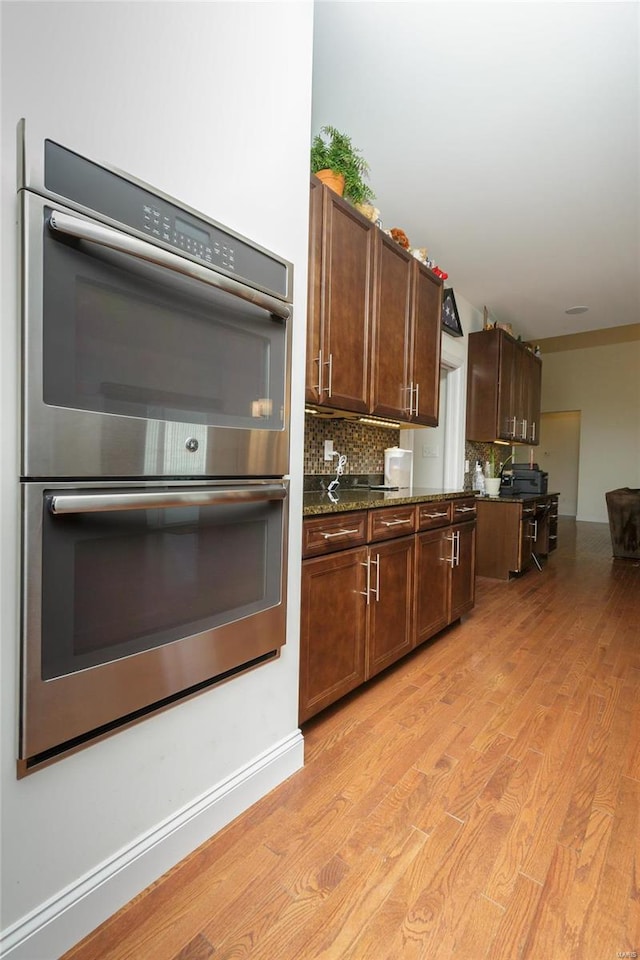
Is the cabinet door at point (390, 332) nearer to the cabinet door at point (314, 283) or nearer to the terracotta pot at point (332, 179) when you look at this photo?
the terracotta pot at point (332, 179)

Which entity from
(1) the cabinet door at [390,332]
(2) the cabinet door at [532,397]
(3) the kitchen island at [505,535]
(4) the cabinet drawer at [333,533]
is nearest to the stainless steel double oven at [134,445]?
(4) the cabinet drawer at [333,533]

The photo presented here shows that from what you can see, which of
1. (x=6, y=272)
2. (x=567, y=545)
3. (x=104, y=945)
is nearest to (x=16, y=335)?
(x=6, y=272)

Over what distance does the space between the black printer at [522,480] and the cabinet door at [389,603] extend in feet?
10.2

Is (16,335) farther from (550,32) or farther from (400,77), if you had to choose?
(550,32)

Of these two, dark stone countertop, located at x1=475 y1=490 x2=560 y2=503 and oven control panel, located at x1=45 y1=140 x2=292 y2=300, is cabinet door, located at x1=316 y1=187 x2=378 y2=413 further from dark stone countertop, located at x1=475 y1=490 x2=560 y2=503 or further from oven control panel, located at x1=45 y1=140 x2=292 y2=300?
dark stone countertop, located at x1=475 y1=490 x2=560 y2=503

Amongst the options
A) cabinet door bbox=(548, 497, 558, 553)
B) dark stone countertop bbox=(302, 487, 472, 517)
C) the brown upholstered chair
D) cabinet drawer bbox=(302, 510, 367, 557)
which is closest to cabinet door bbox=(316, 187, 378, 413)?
dark stone countertop bbox=(302, 487, 472, 517)

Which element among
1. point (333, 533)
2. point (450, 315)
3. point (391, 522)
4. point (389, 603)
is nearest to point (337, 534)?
point (333, 533)

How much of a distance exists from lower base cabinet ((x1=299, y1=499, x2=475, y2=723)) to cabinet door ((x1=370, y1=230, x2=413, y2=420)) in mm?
620

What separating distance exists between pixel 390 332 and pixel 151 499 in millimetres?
1839

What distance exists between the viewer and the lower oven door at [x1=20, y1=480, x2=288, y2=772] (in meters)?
0.92

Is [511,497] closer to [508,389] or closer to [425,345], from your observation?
[508,389]

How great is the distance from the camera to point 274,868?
1.25 metres

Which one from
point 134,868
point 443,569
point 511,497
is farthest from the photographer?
point 511,497

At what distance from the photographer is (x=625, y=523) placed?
5594 mm
